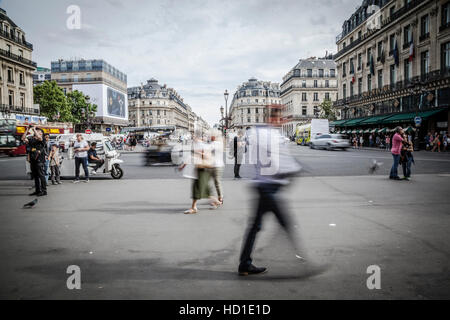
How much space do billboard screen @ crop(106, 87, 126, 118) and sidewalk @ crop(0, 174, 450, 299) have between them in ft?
300

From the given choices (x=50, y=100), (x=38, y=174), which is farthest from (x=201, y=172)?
(x=50, y=100)

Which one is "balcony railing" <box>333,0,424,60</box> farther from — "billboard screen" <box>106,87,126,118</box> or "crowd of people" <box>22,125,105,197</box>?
"billboard screen" <box>106,87,126,118</box>

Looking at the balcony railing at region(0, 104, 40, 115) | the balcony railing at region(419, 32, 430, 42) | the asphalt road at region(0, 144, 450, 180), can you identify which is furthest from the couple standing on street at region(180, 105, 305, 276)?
the balcony railing at region(0, 104, 40, 115)

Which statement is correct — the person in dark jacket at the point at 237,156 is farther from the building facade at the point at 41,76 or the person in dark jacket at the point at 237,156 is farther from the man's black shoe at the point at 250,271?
the building facade at the point at 41,76

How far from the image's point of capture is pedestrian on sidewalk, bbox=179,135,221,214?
7.13 metres

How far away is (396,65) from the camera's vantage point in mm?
39406

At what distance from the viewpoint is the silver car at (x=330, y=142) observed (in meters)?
33.0

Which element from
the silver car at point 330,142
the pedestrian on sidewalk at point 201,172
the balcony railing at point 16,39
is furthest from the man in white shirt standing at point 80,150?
the balcony railing at point 16,39

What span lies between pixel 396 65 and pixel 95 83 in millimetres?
75155

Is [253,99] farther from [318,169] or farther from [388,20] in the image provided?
[318,169]

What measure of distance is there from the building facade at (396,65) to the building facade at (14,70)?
156ft

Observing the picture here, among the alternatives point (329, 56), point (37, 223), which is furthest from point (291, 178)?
point (329, 56)

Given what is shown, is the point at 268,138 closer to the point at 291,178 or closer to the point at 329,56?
the point at 291,178
